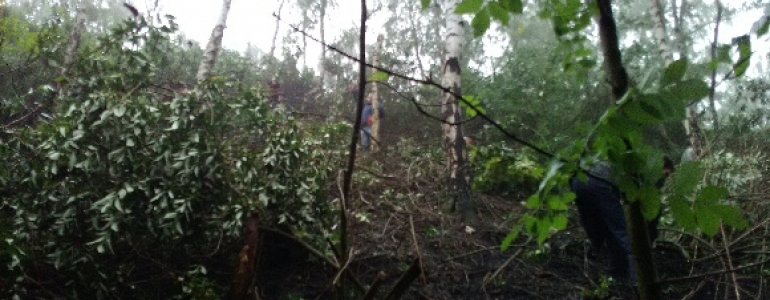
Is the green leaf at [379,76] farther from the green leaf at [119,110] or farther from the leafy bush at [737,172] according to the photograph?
the leafy bush at [737,172]

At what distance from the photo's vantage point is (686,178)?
937 millimetres

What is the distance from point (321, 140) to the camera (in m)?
6.00

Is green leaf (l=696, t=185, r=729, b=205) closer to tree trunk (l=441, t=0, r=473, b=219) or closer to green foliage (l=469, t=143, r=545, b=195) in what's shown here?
tree trunk (l=441, t=0, r=473, b=219)

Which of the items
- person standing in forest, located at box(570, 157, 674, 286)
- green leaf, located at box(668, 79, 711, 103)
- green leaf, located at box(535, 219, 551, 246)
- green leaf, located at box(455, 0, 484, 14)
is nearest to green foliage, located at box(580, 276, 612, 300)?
person standing in forest, located at box(570, 157, 674, 286)

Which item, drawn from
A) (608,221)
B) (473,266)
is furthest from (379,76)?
(473,266)

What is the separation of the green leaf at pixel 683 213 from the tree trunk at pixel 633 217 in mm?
73

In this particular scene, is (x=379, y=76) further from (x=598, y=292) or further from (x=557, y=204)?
(x=598, y=292)

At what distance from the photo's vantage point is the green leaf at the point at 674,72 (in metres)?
0.81

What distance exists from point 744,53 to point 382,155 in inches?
312

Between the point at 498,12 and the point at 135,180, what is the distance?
12.2 feet

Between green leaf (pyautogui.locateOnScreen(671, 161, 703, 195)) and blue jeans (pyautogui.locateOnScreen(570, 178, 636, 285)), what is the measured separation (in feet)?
10.0

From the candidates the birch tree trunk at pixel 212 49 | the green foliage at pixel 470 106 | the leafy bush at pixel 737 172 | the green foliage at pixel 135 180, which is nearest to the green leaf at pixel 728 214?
the green foliage at pixel 470 106

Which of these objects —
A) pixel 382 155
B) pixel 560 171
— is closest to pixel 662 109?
pixel 560 171

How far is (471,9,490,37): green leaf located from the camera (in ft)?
4.06
